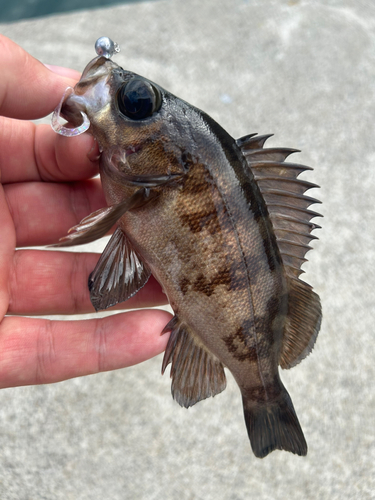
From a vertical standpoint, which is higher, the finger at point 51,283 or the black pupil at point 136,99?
the black pupil at point 136,99

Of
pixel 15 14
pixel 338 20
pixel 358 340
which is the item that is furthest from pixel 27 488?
pixel 15 14

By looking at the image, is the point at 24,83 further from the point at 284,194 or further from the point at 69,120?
the point at 284,194

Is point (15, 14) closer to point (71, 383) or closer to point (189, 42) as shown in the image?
point (189, 42)

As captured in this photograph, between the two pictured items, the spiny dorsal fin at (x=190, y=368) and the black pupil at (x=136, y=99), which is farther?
the spiny dorsal fin at (x=190, y=368)

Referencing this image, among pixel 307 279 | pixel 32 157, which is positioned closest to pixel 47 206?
pixel 32 157

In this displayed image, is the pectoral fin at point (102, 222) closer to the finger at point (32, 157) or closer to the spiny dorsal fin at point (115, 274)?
the spiny dorsal fin at point (115, 274)

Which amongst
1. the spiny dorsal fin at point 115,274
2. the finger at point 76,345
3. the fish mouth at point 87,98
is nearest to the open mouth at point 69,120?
the fish mouth at point 87,98
